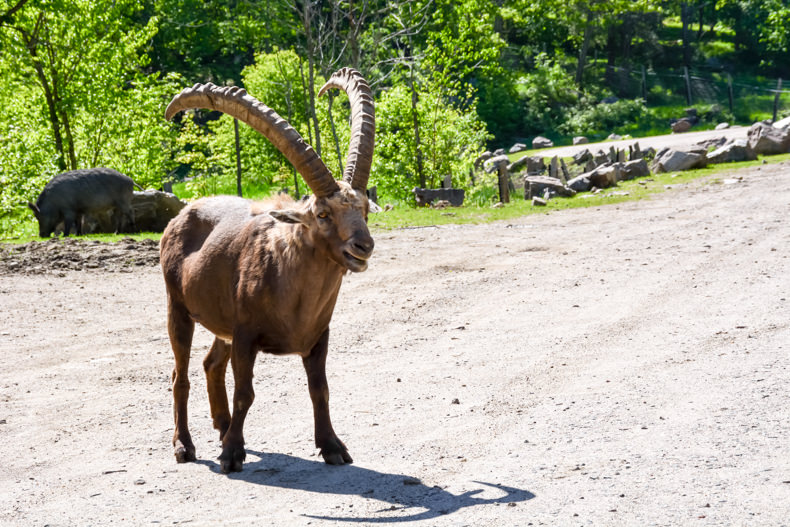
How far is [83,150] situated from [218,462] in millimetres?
23311

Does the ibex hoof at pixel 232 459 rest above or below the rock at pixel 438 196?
below

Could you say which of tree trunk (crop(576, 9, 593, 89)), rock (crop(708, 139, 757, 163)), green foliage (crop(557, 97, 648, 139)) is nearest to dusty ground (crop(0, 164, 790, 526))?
rock (crop(708, 139, 757, 163))

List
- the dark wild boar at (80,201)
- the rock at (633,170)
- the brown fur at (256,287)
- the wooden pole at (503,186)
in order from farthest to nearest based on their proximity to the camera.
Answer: the rock at (633,170) < the wooden pole at (503,186) < the dark wild boar at (80,201) < the brown fur at (256,287)

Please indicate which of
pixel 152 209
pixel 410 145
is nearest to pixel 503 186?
pixel 410 145

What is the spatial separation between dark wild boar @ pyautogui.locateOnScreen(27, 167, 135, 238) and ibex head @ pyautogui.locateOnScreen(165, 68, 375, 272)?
604 inches

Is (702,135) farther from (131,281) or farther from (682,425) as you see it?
(682,425)

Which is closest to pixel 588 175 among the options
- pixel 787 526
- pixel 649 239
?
pixel 649 239

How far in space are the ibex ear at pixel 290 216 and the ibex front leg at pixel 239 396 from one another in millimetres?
901

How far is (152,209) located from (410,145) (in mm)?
8201

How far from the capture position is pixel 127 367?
10.0 meters

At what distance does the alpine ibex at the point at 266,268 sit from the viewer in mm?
6012

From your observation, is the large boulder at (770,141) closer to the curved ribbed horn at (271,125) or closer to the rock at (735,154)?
the rock at (735,154)

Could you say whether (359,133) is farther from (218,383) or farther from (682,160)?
(682,160)

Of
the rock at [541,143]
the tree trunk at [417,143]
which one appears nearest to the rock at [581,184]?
the tree trunk at [417,143]
